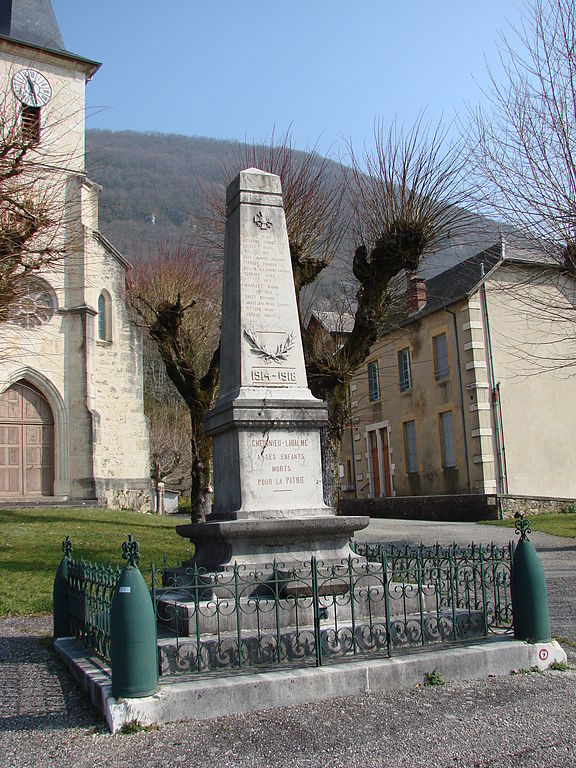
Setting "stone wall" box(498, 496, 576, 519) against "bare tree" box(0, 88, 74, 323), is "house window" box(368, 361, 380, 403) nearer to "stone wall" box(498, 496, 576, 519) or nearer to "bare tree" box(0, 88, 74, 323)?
"stone wall" box(498, 496, 576, 519)

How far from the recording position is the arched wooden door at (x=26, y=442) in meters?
23.5

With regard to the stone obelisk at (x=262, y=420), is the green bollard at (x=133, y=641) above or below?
below

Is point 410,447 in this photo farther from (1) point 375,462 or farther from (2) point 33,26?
(2) point 33,26

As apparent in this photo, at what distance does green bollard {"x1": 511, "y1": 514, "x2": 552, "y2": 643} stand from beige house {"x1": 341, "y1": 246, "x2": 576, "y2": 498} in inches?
634

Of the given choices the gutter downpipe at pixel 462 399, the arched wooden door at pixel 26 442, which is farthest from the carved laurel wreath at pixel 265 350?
the arched wooden door at pixel 26 442

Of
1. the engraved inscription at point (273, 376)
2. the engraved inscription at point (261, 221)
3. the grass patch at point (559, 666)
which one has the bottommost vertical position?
the grass patch at point (559, 666)

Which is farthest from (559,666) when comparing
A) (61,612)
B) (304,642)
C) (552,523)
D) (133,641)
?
(552,523)

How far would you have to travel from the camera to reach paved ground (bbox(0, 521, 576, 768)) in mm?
4145

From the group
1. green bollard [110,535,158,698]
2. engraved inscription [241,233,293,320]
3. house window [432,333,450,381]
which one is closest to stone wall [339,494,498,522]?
house window [432,333,450,381]

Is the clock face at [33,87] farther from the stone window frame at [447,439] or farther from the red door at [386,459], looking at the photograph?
the red door at [386,459]

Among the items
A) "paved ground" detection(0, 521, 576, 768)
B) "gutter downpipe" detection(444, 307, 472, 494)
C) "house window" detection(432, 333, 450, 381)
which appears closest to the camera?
"paved ground" detection(0, 521, 576, 768)

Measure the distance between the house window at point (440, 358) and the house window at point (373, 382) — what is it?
497 cm

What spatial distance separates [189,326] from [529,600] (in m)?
14.6

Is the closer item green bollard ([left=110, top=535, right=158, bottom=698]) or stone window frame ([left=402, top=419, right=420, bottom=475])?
green bollard ([left=110, top=535, right=158, bottom=698])
